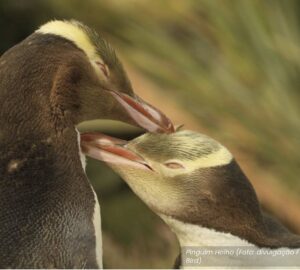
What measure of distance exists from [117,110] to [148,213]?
1655mm

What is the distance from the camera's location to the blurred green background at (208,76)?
2930 millimetres

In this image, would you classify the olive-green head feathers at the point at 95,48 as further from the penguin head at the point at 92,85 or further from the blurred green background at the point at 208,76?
the blurred green background at the point at 208,76

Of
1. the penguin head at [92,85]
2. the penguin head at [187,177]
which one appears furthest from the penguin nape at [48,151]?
the penguin head at [187,177]

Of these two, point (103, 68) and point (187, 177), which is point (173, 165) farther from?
point (103, 68)

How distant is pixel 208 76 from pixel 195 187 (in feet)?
4.69

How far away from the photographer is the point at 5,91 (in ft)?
4.66

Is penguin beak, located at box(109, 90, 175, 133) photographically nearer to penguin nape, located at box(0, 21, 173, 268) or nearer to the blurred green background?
penguin nape, located at box(0, 21, 173, 268)

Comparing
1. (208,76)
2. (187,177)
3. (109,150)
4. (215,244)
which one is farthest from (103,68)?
(208,76)

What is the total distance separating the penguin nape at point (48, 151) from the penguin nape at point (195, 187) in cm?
17

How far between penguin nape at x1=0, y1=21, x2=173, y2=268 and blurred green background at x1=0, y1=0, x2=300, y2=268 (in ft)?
4.41

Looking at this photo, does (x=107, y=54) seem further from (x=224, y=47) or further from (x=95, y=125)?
(x=224, y=47)

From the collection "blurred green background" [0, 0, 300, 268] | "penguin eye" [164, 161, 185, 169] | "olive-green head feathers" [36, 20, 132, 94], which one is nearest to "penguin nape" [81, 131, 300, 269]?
"penguin eye" [164, 161, 185, 169]

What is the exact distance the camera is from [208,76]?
3.08 meters

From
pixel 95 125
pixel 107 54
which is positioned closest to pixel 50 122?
pixel 107 54
